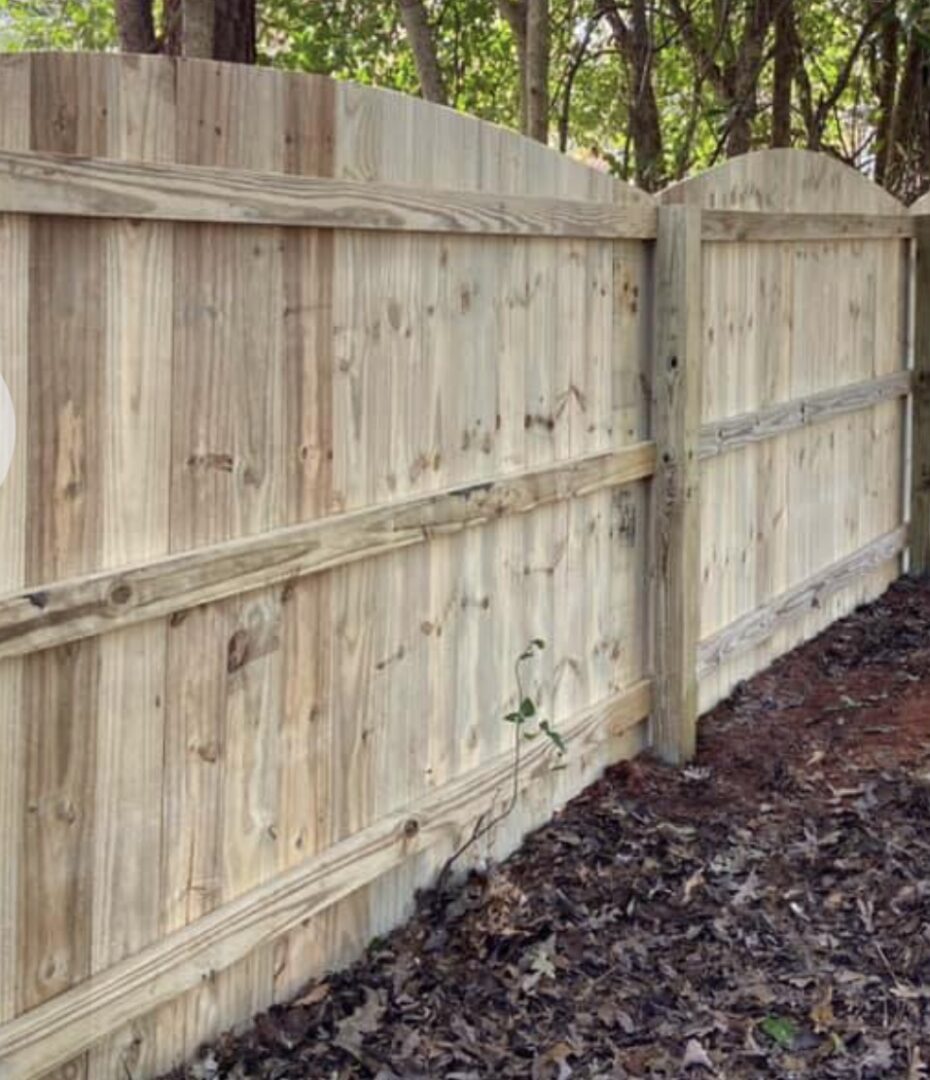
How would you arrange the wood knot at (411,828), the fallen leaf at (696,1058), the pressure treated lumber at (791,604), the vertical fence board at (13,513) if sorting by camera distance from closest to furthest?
1. the vertical fence board at (13,513)
2. the fallen leaf at (696,1058)
3. the wood knot at (411,828)
4. the pressure treated lumber at (791,604)

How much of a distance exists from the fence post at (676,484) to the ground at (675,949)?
0.69 feet

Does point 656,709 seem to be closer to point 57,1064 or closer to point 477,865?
point 477,865

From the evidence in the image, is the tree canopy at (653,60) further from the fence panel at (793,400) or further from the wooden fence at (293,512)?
the wooden fence at (293,512)

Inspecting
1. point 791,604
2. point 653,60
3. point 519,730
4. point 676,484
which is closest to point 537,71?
point 653,60

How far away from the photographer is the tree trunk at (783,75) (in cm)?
900

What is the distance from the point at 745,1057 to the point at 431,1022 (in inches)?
24.0

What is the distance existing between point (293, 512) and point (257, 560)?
0.52 feet

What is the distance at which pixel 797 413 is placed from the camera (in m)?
5.30

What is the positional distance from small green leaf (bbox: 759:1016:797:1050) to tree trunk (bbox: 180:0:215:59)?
3601mm

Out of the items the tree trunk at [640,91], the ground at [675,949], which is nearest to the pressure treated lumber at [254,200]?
the ground at [675,949]

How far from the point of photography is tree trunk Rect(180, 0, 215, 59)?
16.3 ft

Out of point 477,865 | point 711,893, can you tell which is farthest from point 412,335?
point 711,893

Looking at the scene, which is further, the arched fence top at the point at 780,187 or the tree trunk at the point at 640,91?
the tree trunk at the point at 640,91

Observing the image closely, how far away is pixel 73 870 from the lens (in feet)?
7.80
